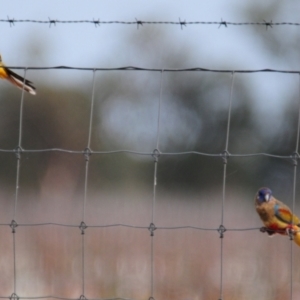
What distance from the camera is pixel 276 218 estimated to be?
150 inches

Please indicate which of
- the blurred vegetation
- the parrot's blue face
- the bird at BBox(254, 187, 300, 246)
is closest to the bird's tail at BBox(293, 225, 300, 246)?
the bird at BBox(254, 187, 300, 246)

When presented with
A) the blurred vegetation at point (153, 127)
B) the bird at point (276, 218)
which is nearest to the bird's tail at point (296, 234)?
the bird at point (276, 218)

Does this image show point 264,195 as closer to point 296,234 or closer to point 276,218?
point 276,218

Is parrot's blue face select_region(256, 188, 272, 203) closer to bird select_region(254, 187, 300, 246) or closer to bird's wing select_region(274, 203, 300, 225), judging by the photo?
bird select_region(254, 187, 300, 246)

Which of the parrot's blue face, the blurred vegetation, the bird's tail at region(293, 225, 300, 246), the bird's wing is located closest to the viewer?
the bird's tail at region(293, 225, 300, 246)

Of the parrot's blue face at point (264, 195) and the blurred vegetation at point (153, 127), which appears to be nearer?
the parrot's blue face at point (264, 195)

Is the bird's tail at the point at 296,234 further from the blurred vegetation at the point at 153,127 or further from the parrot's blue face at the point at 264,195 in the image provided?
the blurred vegetation at the point at 153,127

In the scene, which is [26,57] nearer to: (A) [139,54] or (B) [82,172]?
(A) [139,54]

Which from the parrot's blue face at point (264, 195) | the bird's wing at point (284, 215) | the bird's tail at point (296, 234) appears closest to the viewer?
the bird's tail at point (296, 234)

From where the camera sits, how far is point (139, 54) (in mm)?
11031

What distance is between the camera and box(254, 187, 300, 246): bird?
3598 mm

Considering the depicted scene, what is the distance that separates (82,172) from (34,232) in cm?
120

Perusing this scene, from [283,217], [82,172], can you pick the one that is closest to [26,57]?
[82,172]

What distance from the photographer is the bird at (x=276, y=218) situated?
360 cm
